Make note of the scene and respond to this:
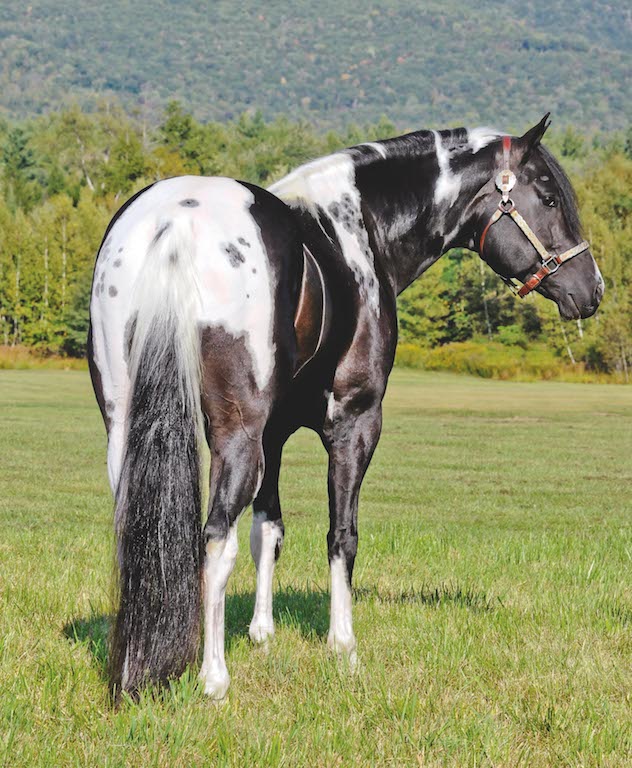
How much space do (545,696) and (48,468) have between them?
574 inches

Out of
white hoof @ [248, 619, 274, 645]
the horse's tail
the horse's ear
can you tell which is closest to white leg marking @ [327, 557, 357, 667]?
white hoof @ [248, 619, 274, 645]

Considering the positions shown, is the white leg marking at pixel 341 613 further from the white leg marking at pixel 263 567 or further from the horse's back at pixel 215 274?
the horse's back at pixel 215 274

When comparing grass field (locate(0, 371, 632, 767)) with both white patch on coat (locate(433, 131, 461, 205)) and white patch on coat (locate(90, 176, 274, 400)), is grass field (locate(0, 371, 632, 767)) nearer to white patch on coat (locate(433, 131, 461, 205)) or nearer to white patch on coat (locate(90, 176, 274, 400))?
white patch on coat (locate(90, 176, 274, 400))

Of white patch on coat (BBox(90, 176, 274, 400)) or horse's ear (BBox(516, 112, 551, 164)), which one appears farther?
horse's ear (BBox(516, 112, 551, 164))

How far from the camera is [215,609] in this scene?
4.16 m

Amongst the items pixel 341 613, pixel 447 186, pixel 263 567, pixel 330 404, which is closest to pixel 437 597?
pixel 263 567

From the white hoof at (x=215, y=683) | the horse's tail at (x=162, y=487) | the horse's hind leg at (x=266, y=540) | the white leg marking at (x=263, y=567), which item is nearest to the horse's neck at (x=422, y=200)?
the horse's hind leg at (x=266, y=540)

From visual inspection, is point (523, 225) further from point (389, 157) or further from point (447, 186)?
point (389, 157)

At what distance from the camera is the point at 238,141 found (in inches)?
5236

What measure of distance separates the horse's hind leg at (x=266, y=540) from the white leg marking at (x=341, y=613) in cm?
45

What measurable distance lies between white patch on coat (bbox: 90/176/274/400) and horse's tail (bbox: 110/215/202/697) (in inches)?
3.3

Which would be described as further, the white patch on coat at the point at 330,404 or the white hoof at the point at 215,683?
the white patch on coat at the point at 330,404

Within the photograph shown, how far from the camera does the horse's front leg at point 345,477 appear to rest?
5.10 meters

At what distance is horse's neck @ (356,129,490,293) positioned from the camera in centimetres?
557
